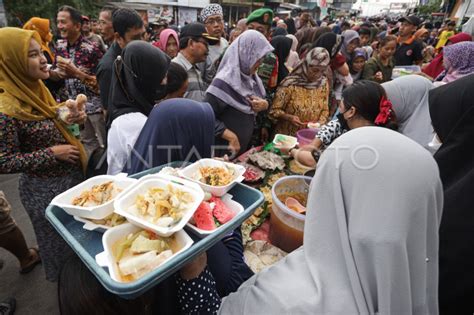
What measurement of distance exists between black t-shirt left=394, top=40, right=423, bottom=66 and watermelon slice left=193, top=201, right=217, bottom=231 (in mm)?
6285

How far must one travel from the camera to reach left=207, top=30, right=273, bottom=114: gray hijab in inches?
98.5

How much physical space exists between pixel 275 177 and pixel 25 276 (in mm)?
2507

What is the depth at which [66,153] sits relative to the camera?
68.3 inches

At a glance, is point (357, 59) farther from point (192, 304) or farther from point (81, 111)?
point (192, 304)

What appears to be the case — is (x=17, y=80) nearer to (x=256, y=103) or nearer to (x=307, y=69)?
(x=256, y=103)


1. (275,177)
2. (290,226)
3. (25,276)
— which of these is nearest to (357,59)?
(275,177)

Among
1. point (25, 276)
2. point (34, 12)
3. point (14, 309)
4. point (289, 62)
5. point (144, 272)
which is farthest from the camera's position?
point (34, 12)

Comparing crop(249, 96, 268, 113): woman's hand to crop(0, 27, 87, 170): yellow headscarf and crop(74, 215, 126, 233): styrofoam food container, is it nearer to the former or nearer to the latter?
crop(0, 27, 87, 170): yellow headscarf

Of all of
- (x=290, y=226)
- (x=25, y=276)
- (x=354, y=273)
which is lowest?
(x=25, y=276)

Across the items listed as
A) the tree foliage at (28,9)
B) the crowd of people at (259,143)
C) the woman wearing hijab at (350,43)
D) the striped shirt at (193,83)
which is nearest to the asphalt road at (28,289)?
the crowd of people at (259,143)

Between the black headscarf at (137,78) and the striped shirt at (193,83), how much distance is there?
86 cm

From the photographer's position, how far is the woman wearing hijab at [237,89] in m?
2.50

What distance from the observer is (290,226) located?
1.29 meters

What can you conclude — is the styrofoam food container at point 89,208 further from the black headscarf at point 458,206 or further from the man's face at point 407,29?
the man's face at point 407,29
